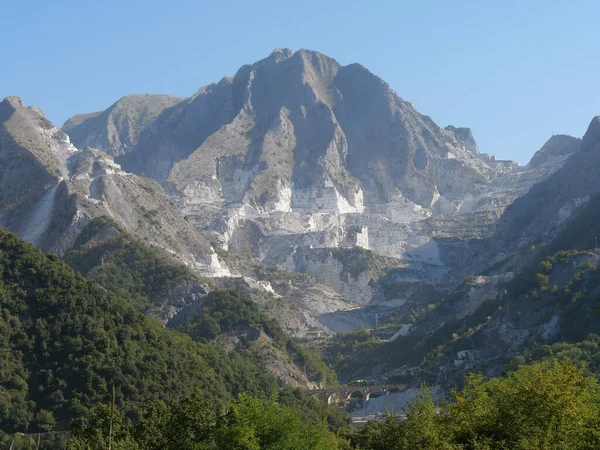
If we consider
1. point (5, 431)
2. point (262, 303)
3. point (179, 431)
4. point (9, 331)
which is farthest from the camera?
point (262, 303)

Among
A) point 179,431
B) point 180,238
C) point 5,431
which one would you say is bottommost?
point 5,431

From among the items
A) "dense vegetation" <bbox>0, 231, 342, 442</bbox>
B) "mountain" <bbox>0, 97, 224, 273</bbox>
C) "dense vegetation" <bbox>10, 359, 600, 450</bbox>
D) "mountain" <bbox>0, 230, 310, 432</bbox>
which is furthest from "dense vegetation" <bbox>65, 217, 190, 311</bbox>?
"dense vegetation" <bbox>10, 359, 600, 450</bbox>

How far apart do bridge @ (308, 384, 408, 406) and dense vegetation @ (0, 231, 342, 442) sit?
2094 cm

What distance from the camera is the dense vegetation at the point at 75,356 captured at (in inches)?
3410

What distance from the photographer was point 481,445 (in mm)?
43875

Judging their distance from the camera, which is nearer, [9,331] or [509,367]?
[9,331]

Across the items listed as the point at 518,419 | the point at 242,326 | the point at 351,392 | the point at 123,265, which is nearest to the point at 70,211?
the point at 123,265

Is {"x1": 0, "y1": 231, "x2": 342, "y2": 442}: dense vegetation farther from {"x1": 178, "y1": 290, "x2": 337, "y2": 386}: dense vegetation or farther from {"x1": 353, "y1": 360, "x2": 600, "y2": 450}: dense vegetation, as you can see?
{"x1": 353, "y1": 360, "x2": 600, "y2": 450}: dense vegetation

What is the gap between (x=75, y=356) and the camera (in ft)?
304

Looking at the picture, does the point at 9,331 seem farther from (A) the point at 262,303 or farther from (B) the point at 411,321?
(B) the point at 411,321

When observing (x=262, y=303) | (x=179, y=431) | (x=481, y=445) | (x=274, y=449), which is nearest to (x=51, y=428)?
(x=179, y=431)

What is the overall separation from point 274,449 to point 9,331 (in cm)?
5003

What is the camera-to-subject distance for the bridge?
13588 cm

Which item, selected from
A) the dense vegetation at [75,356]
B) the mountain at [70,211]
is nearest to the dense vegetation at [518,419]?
the dense vegetation at [75,356]
